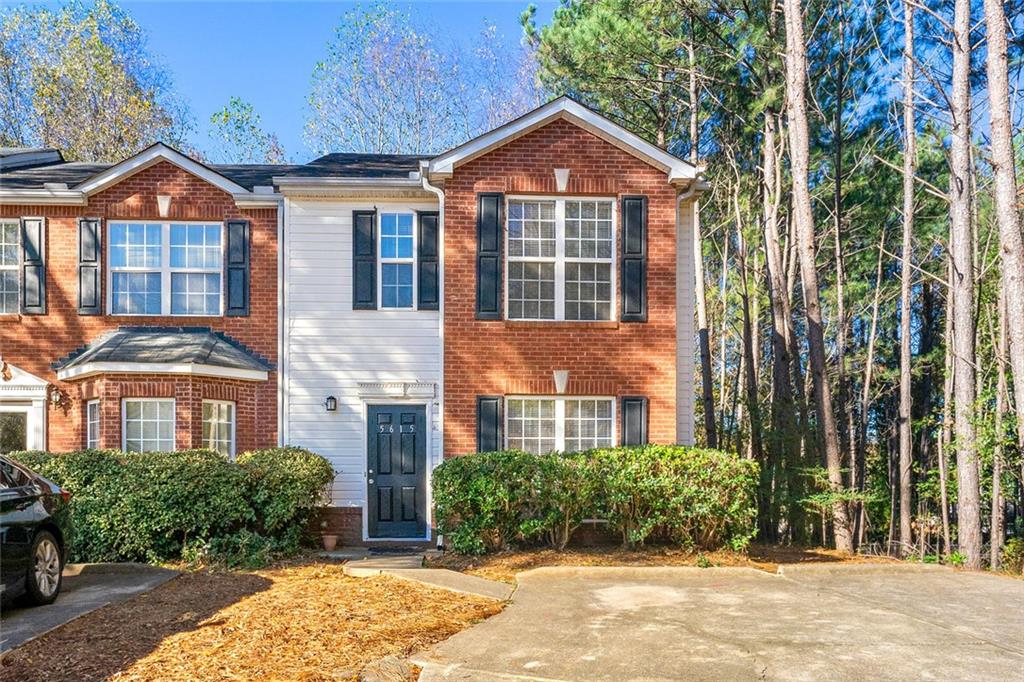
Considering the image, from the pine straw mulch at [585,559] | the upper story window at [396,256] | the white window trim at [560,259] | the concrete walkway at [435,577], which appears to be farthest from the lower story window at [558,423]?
the concrete walkway at [435,577]

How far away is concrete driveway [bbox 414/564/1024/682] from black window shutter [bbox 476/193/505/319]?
418 centimetres

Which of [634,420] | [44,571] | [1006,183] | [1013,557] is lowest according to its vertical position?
[1013,557]

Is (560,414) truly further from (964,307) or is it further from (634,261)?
(964,307)

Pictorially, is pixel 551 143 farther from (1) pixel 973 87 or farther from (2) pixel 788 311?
(1) pixel 973 87

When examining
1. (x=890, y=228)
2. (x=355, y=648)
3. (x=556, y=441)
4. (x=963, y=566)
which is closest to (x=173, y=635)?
(x=355, y=648)

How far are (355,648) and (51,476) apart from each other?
6485 millimetres

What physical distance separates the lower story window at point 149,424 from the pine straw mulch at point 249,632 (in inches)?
Answer: 138

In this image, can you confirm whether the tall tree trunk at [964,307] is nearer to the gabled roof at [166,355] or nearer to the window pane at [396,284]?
the window pane at [396,284]

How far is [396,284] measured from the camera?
1273cm

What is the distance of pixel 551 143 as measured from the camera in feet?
39.5

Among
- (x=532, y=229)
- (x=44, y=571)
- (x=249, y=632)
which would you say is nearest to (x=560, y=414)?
(x=532, y=229)

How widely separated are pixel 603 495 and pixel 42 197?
978 cm

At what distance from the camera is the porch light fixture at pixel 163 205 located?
42.0 feet

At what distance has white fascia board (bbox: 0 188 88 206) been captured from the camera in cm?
1262
